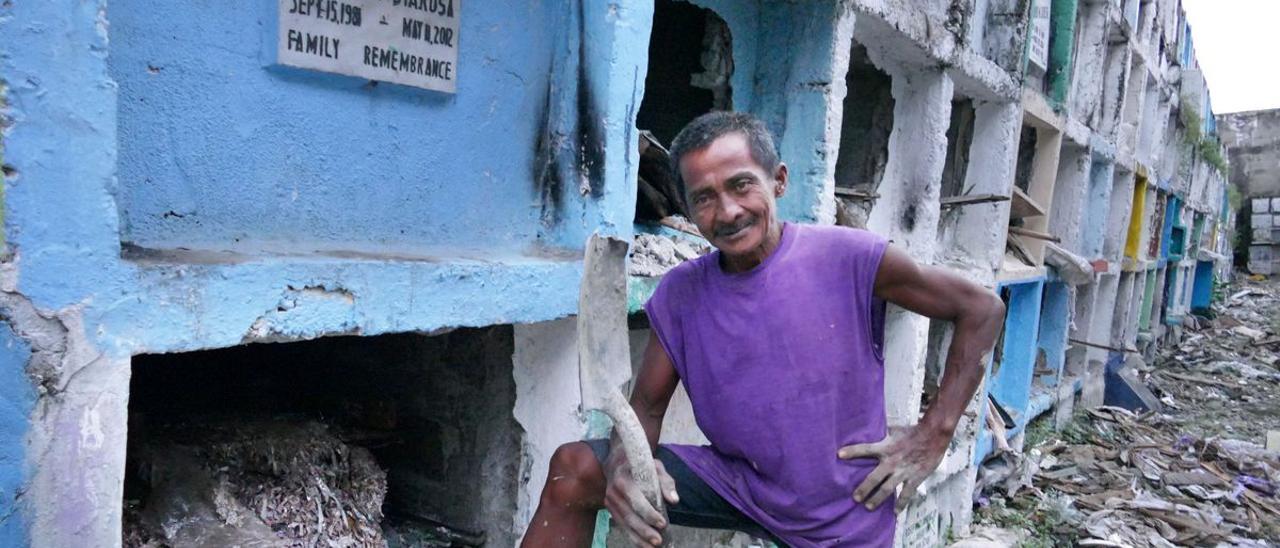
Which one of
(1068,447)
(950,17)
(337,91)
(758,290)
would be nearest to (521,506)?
(758,290)

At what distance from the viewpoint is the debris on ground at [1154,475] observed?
6.66m

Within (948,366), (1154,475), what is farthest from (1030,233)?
(948,366)

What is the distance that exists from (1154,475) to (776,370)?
25.0 feet

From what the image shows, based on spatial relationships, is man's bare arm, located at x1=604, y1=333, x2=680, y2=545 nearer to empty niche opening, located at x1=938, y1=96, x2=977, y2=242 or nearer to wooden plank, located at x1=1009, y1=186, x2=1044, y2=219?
empty niche opening, located at x1=938, y1=96, x2=977, y2=242

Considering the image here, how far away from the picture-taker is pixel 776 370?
85.8 inches

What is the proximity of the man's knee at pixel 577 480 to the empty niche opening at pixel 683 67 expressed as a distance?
2093mm

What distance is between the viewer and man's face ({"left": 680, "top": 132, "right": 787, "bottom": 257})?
213 centimetres

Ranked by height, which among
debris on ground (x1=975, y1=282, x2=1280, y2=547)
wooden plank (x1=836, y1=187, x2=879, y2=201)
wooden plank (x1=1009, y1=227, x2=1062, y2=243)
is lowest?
debris on ground (x1=975, y1=282, x2=1280, y2=547)

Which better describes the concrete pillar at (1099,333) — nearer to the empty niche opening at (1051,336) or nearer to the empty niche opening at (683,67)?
the empty niche opening at (1051,336)

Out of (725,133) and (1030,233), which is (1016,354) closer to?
(1030,233)

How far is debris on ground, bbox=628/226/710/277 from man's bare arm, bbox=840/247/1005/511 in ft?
3.02

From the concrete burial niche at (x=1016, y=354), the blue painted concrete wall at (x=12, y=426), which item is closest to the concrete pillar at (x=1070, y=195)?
the concrete burial niche at (x=1016, y=354)

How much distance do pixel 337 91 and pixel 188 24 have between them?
0.42 metres

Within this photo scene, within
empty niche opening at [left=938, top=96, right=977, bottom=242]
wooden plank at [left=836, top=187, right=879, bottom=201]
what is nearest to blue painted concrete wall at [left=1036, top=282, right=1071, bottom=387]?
empty niche opening at [left=938, top=96, right=977, bottom=242]
